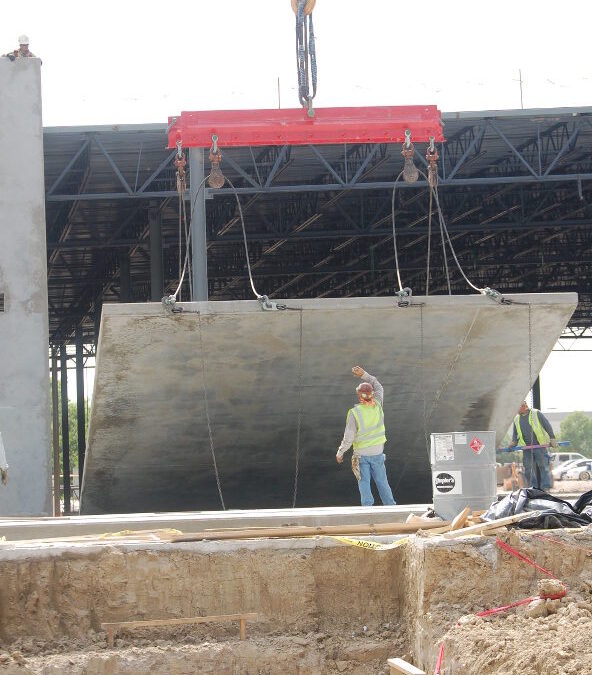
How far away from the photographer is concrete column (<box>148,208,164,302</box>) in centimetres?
2902

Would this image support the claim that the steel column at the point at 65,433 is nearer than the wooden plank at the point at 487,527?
No

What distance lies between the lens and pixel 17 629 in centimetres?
950

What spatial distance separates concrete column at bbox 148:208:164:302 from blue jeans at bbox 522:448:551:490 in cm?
1324

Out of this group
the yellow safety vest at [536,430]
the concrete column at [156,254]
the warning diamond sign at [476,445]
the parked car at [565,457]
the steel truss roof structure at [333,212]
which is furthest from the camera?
the parked car at [565,457]

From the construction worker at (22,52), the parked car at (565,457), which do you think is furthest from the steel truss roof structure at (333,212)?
the parked car at (565,457)

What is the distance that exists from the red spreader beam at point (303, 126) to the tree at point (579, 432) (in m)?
118

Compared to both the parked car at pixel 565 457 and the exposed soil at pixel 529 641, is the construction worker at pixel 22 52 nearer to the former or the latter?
the exposed soil at pixel 529 641

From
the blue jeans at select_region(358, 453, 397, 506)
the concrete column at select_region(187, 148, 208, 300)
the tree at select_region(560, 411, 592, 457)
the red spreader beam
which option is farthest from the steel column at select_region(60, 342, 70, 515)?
the tree at select_region(560, 411, 592, 457)

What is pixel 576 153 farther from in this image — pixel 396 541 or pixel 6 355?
pixel 396 541

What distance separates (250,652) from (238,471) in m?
11.2

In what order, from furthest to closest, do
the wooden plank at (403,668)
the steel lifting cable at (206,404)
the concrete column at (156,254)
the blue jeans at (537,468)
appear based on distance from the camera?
the concrete column at (156,254), the blue jeans at (537,468), the steel lifting cable at (206,404), the wooden plank at (403,668)

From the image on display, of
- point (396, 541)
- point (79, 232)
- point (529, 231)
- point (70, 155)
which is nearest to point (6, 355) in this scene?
point (70, 155)

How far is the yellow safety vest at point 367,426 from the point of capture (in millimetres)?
14539

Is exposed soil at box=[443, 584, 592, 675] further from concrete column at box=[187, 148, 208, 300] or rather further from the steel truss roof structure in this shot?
the steel truss roof structure
